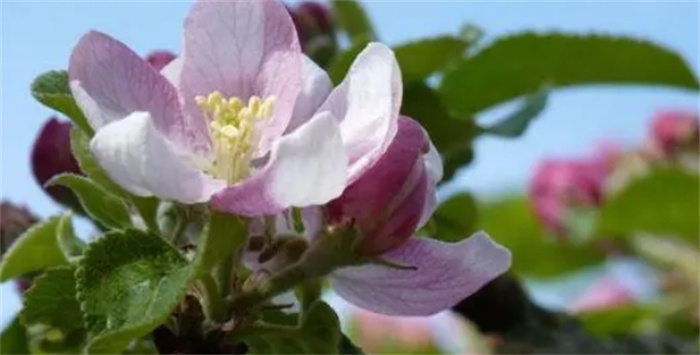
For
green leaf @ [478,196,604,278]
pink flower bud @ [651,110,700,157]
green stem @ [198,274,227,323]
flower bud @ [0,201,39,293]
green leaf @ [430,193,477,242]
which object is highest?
green stem @ [198,274,227,323]

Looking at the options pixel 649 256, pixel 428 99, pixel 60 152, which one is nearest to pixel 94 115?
pixel 60 152

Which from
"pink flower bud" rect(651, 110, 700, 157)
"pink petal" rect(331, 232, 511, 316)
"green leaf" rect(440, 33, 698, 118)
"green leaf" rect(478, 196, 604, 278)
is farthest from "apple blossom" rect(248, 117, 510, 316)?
"pink flower bud" rect(651, 110, 700, 157)

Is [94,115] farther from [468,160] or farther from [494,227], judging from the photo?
[494,227]

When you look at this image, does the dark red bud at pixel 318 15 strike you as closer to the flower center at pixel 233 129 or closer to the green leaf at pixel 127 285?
the flower center at pixel 233 129

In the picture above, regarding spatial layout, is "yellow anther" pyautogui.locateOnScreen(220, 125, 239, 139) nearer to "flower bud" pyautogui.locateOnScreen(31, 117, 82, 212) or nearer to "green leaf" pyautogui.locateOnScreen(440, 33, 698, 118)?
"flower bud" pyautogui.locateOnScreen(31, 117, 82, 212)

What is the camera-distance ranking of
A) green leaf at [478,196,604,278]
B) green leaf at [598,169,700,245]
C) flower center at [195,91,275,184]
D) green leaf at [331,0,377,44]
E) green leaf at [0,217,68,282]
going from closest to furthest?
flower center at [195,91,275,184], green leaf at [0,217,68,282], green leaf at [331,0,377,44], green leaf at [598,169,700,245], green leaf at [478,196,604,278]

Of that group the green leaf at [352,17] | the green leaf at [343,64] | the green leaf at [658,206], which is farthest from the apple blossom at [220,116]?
the green leaf at [658,206]

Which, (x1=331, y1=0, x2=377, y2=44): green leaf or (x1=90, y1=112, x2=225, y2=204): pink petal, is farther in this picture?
(x1=331, y1=0, x2=377, y2=44): green leaf
